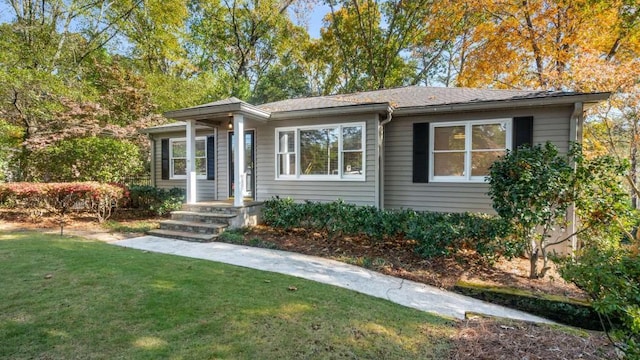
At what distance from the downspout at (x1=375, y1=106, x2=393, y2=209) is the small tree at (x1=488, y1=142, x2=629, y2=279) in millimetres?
2789

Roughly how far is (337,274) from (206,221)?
4.33 m

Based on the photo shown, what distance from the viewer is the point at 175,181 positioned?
1112cm

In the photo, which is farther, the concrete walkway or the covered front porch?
the covered front porch

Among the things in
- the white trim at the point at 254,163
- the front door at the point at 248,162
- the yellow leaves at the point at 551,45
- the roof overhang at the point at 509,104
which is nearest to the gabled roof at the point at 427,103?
the roof overhang at the point at 509,104

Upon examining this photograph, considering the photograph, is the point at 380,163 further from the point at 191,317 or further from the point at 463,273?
the point at 191,317

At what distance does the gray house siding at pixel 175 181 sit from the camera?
10.4m

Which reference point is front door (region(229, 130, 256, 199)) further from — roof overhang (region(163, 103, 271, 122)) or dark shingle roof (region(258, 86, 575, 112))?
dark shingle roof (region(258, 86, 575, 112))

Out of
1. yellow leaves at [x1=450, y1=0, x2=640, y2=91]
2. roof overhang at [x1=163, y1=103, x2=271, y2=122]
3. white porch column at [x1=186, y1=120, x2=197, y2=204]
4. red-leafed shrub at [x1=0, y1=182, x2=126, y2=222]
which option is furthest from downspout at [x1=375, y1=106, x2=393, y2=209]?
red-leafed shrub at [x1=0, y1=182, x2=126, y2=222]

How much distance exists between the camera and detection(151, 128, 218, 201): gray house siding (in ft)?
34.1

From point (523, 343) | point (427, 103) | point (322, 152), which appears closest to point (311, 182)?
point (322, 152)

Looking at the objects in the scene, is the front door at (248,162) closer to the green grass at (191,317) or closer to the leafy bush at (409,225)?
the leafy bush at (409,225)

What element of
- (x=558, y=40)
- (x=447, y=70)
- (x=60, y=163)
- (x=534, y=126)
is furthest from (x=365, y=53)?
(x=60, y=163)

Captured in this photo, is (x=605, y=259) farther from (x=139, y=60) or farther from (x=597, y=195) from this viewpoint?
(x=139, y=60)

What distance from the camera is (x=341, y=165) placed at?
8.03 m
